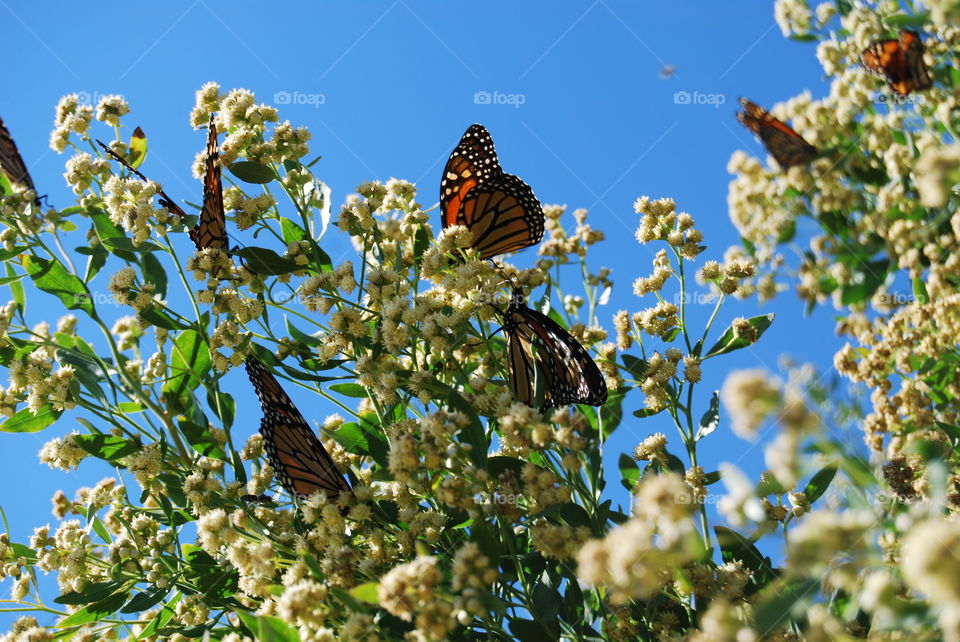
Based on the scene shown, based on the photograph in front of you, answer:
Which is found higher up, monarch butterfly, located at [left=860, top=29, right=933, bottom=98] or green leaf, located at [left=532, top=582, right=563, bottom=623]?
monarch butterfly, located at [left=860, top=29, right=933, bottom=98]

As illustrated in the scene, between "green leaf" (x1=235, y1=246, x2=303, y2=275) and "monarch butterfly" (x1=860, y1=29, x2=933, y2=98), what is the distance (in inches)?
58.6

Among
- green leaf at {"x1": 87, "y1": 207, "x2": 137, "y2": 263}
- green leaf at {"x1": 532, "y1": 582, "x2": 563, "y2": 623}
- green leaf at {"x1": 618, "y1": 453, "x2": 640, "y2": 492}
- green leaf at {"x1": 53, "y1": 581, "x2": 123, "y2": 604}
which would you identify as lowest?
green leaf at {"x1": 532, "y1": 582, "x2": 563, "y2": 623}

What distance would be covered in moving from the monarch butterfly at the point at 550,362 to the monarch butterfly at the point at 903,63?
0.91 meters

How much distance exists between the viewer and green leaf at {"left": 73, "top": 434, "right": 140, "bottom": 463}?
2.17m

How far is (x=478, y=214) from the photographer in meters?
2.74

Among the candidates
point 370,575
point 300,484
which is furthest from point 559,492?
point 300,484

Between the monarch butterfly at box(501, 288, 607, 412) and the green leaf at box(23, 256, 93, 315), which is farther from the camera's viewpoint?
the green leaf at box(23, 256, 93, 315)

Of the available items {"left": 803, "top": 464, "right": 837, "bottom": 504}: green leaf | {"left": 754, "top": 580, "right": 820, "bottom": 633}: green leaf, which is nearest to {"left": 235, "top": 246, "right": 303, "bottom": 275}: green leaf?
{"left": 803, "top": 464, "right": 837, "bottom": 504}: green leaf

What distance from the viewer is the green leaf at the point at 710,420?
7.24ft

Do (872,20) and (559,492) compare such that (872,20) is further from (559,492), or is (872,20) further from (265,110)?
(265,110)

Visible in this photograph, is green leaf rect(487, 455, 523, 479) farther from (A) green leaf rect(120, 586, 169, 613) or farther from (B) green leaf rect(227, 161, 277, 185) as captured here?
(B) green leaf rect(227, 161, 277, 185)

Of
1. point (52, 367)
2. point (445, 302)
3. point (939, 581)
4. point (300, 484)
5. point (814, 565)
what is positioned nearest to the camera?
point (939, 581)

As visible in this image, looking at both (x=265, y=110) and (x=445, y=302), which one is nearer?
(x=445, y=302)

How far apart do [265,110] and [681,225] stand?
1.26 meters
